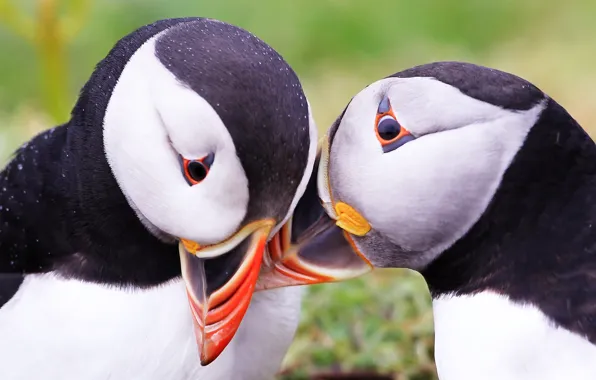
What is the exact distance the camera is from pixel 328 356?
310cm

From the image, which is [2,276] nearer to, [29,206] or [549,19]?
[29,206]

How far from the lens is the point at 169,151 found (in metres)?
1.84

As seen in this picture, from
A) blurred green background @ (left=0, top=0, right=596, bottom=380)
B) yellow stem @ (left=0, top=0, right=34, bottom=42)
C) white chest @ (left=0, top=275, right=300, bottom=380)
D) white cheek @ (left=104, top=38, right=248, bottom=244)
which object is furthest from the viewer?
blurred green background @ (left=0, top=0, right=596, bottom=380)

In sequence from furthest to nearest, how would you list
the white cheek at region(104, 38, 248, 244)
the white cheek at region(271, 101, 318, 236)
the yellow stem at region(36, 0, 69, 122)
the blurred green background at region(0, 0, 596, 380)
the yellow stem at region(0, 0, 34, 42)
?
the blurred green background at region(0, 0, 596, 380) → the yellow stem at region(36, 0, 69, 122) → the yellow stem at region(0, 0, 34, 42) → the white cheek at region(271, 101, 318, 236) → the white cheek at region(104, 38, 248, 244)

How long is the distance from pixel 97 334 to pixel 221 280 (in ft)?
0.95

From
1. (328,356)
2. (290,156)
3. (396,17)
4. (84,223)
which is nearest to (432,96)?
(290,156)

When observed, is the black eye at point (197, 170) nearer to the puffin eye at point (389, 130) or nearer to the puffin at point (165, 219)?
the puffin at point (165, 219)

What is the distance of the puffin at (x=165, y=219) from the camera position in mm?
1823

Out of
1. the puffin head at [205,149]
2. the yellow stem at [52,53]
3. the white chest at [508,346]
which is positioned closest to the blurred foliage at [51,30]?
the yellow stem at [52,53]

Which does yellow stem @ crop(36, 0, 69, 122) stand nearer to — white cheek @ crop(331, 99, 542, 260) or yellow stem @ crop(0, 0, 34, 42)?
yellow stem @ crop(0, 0, 34, 42)

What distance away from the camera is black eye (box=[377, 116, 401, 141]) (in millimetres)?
1958

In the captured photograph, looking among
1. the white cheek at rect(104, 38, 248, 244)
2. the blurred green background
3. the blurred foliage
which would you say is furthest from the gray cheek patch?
the blurred green background

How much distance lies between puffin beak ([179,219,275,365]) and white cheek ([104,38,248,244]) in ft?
0.17

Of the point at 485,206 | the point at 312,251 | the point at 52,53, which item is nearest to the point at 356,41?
the point at 52,53
